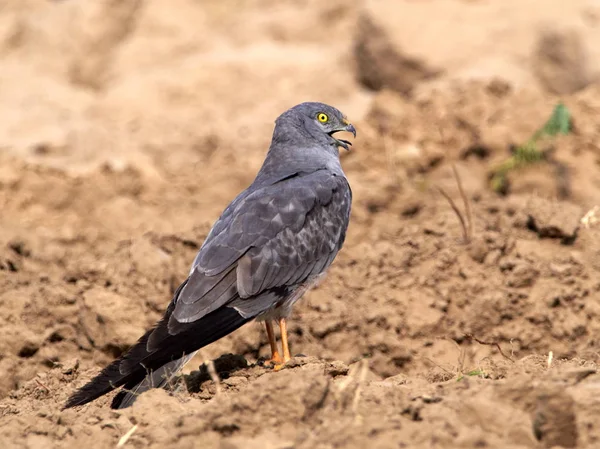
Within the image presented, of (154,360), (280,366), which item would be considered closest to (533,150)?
(280,366)

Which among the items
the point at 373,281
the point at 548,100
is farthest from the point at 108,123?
the point at 373,281

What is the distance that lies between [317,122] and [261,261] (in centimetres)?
151

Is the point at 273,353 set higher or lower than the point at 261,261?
lower

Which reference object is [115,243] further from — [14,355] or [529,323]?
[529,323]

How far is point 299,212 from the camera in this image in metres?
6.28

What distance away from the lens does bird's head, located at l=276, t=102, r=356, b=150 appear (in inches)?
279

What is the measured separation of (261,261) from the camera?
19.8 ft

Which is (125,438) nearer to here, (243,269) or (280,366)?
(280,366)

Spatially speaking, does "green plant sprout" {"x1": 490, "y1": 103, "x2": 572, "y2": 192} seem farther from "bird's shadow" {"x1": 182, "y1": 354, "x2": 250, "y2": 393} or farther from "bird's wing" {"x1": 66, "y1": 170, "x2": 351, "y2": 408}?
"bird's shadow" {"x1": 182, "y1": 354, "x2": 250, "y2": 393}

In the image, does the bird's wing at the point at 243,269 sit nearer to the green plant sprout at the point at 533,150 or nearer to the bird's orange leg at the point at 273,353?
the bird's orange leg at the point at 273,353

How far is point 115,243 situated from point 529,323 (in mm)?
4183

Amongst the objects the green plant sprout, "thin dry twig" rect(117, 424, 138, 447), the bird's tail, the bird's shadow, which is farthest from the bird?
the green plant sprout

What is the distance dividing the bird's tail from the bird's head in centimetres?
188

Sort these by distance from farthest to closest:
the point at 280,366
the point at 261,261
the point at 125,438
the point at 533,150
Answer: the point at 533,150 → the point at 261,261 → the point at 280,366 → the point at 125,438
